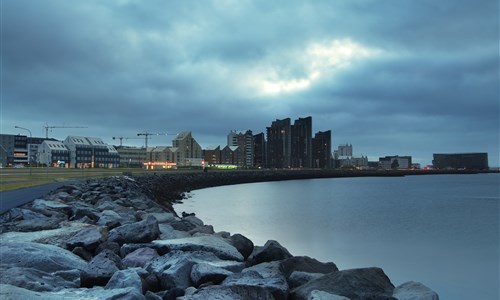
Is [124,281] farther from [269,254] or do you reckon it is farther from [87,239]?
[269,254]

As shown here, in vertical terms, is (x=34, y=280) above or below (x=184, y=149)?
below

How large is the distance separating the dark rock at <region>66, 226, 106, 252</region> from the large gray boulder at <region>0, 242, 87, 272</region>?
0.76 metres

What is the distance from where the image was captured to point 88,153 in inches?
5030

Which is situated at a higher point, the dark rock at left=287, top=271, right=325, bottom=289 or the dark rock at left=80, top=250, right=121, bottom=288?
the dark rock at left=80, top=250, right=121, bottom=288

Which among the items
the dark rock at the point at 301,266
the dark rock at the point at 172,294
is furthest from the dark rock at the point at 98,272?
the dark rock at the point at 301,266

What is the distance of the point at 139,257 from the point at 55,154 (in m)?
126

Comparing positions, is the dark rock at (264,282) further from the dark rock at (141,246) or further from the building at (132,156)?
the building at (132,156)

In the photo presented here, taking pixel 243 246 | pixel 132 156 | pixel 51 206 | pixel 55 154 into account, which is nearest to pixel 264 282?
pixel 243 246

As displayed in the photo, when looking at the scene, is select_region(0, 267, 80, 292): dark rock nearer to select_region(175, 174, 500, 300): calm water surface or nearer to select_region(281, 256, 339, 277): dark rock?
select_region(281, 256, 339, 277): dark rock

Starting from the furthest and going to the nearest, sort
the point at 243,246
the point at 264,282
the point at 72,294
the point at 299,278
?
the point at 243,246 → the point at 299,278 → the point at 264,282 → the point at 72,294

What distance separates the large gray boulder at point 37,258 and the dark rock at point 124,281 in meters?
1.20

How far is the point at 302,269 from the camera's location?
6840 millimetres

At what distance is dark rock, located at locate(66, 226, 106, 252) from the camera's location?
7.16m

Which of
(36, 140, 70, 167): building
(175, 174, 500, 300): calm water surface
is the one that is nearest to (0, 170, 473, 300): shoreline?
(175, 174, 500, 300): calm water surface
